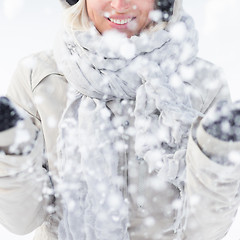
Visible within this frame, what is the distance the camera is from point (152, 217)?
1425mm

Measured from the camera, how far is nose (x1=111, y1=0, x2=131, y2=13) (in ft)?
4.01

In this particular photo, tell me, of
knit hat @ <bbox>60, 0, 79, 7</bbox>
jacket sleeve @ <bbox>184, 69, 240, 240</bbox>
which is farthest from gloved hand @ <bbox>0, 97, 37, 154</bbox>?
knit hat @ <bbox>60, 0, 79, 7</bbox>

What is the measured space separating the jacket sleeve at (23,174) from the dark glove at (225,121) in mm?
423

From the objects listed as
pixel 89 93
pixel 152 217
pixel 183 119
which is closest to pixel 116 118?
pixel 89 93

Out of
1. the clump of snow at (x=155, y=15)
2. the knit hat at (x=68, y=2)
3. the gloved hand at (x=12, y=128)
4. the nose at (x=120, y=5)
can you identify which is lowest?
the gloved hand at (x=12, y=128)

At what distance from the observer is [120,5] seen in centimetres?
122

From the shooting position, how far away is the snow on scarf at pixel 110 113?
1238 millimetres

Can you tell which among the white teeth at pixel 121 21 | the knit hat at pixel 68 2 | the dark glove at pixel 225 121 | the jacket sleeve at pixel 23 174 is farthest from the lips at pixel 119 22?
the dark glove at pixel 225 121

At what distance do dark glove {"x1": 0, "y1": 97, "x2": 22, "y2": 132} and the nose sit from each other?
1.31 feet

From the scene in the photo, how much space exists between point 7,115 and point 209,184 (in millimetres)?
466

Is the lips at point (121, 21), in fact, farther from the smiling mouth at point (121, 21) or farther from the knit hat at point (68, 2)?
the knit hat at point (68, 2)

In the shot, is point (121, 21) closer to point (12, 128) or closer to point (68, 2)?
point (68, 2)

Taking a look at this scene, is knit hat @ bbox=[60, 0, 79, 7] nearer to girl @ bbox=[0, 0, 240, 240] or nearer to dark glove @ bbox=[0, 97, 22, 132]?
girl @ bbox=[0, 0, 240, 240]

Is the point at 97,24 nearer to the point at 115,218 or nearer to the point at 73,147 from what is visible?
the point at 73,147
